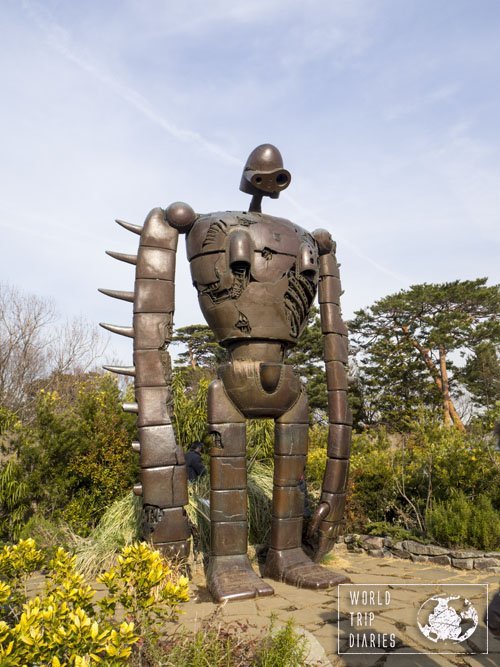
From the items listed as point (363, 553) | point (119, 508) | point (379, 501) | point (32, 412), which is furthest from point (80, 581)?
point (32, 412)

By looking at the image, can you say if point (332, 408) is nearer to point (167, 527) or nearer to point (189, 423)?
point (167, 527)

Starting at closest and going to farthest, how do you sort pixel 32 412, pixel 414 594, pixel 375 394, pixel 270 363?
1. pixel 414 594
2. pixel 270 363
3. pixel 32 412
4. pixel 375 394

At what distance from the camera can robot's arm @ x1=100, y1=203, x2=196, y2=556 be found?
385 cm

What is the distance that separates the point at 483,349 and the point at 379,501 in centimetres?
1369

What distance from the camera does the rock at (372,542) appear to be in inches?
217

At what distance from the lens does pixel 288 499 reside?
13.9ft

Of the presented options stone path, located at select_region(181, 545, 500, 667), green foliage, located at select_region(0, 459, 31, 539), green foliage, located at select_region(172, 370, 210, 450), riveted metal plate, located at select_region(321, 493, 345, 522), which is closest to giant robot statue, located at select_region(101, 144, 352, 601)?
stone path, located at select_region(181, 545, 500, 667)

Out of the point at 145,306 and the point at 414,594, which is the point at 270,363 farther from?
the point at 414,594

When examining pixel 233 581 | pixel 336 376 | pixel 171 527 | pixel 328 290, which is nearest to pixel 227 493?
pixel 171 527

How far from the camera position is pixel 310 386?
62.5 feet

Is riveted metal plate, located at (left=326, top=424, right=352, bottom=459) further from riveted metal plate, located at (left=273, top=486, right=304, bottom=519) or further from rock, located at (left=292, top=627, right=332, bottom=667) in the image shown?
rock, located at (left=292, top=627, right=332, bottom=667)

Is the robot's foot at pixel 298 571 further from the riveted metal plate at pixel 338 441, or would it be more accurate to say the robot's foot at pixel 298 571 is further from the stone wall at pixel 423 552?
the stone wall at pixel 423 552

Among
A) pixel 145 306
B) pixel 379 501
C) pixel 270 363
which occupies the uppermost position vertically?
pixel 145 306

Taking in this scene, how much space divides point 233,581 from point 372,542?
2.38m
